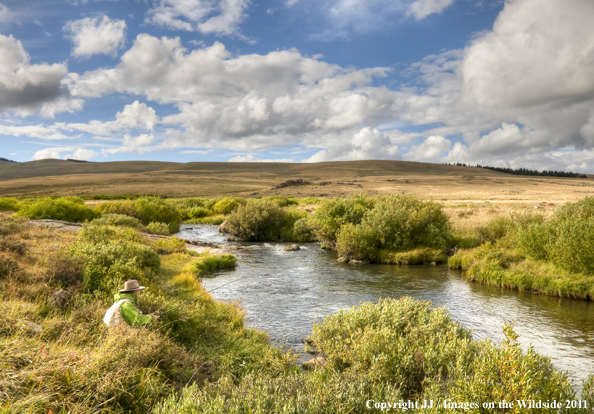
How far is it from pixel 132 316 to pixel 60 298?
139 inches

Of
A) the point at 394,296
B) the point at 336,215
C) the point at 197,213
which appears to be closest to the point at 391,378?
the point at 394,296

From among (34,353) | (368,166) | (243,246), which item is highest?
(368,166)

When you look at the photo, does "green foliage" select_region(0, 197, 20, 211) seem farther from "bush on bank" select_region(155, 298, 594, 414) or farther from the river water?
"bush on bank" select_region(155, 298, 594, 414)

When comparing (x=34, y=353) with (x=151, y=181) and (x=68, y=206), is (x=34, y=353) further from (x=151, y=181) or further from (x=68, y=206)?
(x=151, y=181)

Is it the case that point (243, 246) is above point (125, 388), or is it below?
below

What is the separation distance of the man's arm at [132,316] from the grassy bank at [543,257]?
62.0 ft

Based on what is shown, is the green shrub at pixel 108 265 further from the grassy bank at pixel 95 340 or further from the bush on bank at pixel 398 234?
the bush on bank at pixel 398 234

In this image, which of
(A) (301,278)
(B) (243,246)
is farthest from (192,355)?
(B) (243,246)

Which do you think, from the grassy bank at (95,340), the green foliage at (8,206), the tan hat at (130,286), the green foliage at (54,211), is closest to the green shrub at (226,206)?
the green foliage at (54,211)

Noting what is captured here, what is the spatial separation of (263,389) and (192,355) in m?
3.84

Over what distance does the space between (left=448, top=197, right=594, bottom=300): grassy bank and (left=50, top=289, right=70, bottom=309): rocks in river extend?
2033 cm

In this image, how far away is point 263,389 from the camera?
20.9 ft

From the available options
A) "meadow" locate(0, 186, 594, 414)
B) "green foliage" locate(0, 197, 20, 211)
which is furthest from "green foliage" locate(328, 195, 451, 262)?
"green foliage" locate(0, 197, 20, 211)

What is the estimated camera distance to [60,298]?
35.0ft
